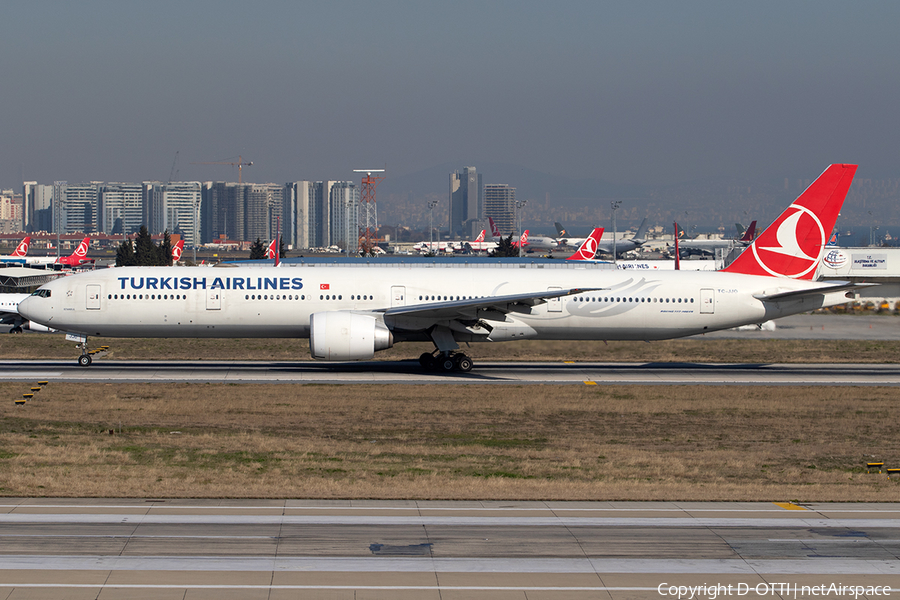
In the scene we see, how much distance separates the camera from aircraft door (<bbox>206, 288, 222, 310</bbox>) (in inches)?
1519

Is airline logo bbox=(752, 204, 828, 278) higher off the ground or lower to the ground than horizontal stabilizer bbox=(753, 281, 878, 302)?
higher

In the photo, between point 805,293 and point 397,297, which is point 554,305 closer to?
point 397,297

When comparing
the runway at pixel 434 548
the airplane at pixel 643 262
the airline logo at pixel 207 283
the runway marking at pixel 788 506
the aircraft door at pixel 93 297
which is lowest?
the runway marking at pixel 788 506

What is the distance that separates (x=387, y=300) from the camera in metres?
39.4

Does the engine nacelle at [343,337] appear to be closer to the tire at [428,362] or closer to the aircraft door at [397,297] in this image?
the aircraft door at [397,297]

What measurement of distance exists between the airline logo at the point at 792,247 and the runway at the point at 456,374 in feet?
16.5

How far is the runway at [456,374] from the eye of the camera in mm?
36812

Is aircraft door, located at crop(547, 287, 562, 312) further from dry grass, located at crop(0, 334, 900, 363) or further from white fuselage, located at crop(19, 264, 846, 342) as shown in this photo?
dry grass, located at crop(0, 334, 900, 363)

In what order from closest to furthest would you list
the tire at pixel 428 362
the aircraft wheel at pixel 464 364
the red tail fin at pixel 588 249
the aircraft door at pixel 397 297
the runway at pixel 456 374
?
the runway at pixel 456 374 → the aircraft wheel at pixel 464 364 → the aircraft door at pixel 397 297 → the tire at pixel 428 362 → the red tail fin at pixel 588 249

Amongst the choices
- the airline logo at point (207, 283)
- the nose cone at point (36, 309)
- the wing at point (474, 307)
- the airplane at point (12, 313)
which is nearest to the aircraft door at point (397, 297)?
the wing at point (474, 307)

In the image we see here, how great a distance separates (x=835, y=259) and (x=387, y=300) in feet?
264

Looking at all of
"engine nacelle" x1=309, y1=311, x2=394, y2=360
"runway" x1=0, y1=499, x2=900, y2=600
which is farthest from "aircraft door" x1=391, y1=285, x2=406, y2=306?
"runway" x1=0, y1=499, x2=900, y2=600

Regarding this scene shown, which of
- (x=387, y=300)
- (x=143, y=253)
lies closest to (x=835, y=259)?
(x=387, y=300)

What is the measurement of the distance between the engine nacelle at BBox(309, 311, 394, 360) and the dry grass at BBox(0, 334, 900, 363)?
7.68m
